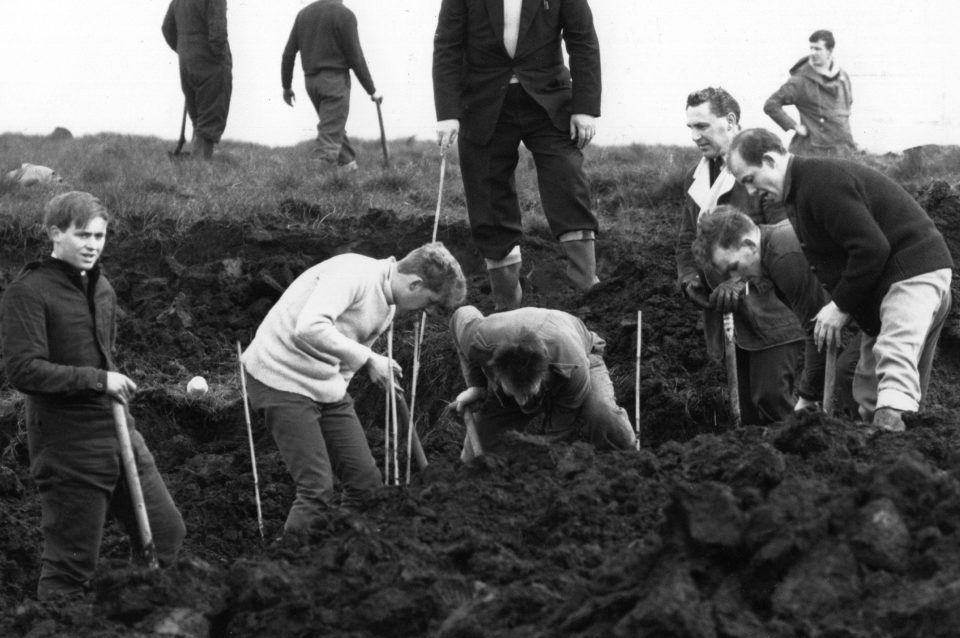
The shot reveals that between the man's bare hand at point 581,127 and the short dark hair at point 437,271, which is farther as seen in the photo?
the man's bare hand at point 581,127

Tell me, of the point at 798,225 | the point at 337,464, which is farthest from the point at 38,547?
the point at 798,225

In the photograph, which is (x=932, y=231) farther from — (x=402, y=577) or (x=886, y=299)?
(x=402, y=577)

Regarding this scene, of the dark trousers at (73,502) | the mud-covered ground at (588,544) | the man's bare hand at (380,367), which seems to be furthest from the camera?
the man's bare hand at (380,367)

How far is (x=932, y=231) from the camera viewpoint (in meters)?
6.02

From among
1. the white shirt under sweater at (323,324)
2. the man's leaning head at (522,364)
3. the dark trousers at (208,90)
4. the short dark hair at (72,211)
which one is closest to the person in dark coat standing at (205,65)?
the dark trousers at (208,90)

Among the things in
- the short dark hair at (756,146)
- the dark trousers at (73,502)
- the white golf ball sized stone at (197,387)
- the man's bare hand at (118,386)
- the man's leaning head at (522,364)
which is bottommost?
the white golf ball sized stone at (197,387)

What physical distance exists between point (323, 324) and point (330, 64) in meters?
7.17

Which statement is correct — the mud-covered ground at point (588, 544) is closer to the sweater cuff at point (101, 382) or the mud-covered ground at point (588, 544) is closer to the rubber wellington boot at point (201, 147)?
the sweater cuff at point (101, 382)

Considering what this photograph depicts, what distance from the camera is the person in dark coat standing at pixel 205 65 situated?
1255 cm

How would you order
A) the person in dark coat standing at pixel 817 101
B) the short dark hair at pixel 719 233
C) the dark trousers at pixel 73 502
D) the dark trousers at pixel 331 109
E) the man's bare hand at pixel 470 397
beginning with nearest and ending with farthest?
the dark trousers at pixel 73 502, the short dark hair at pixel 719 233, the man's bare hand at pixel 470 397, the person in dark coat standing at pixel 817 101, the dark trousers at pixel 331 109

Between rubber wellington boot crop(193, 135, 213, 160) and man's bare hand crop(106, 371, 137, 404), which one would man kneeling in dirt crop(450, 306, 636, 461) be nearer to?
man's bare hand crop(106, 371, 137, 404)

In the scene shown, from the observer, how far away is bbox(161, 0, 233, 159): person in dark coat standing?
12.5m

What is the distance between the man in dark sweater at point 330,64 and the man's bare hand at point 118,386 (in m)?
7.26

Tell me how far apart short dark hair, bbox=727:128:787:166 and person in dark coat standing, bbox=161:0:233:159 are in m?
7.43
